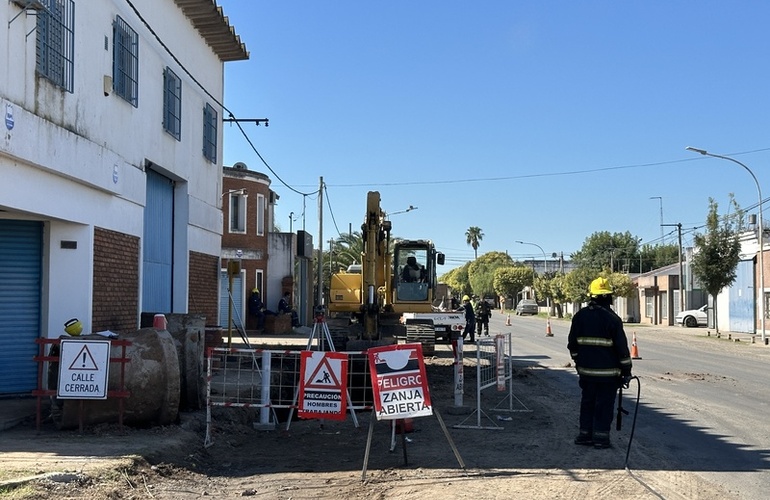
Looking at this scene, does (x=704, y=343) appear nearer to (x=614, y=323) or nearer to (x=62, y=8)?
(x=614, y=323)

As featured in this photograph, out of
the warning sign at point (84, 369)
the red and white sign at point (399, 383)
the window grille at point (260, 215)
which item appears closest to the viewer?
the red and white sign at point (399, 383)

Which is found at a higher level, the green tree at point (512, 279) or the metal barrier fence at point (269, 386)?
the green tree at point (512, 279)

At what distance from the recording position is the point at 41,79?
34.7 feet

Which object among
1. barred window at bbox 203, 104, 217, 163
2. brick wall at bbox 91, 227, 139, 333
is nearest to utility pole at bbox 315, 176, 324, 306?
barred window at bbox 203, 104, 217, 163

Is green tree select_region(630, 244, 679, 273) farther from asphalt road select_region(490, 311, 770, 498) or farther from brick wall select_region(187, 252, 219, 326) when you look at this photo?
brick wall select_region(187, 252, 219, 326)

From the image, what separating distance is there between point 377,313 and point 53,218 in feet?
28.3

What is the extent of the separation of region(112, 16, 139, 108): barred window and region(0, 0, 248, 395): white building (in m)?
0.03

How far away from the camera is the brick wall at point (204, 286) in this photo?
1872cm

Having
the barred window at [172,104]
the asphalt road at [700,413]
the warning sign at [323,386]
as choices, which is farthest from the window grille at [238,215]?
the warning sign at [323,386]

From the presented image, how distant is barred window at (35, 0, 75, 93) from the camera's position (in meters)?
10.7

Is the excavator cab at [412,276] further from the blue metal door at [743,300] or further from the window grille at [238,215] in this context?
the blue metal door at [743,300]

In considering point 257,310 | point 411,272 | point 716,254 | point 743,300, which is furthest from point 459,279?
point 411,272

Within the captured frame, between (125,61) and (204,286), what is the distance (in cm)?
717

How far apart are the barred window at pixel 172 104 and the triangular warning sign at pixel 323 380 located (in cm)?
848
